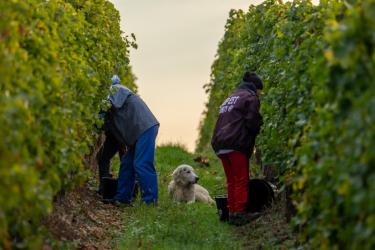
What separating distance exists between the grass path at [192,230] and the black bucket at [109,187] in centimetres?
67

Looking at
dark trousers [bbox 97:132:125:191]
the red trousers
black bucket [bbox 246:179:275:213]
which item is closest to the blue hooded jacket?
dark trousers [bbox 97:132:125:191]

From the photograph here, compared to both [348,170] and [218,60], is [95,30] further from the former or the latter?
[218,60]

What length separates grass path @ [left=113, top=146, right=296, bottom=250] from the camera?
9562 mm

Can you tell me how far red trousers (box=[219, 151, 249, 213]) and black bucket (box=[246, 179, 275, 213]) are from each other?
0.34 m

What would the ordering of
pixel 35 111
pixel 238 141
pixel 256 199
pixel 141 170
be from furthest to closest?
pixel 141 170 → pixel 256 199 → pixel 238 141 → pixel 35 111

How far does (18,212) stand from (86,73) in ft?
10.1

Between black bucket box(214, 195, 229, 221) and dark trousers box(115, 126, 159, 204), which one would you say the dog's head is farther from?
black bucket box(214, 195, 229, 221)

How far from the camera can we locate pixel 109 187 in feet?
43.8

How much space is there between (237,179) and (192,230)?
1149 millimetres

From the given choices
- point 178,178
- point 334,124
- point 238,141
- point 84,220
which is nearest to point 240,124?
point 238,141

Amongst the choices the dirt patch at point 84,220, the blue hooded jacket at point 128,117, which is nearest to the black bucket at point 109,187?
the dirt patch at point 84,220

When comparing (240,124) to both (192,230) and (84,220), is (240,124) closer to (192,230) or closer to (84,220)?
(192,230)

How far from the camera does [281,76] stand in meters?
9.77

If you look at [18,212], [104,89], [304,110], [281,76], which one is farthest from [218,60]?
[18,212]
